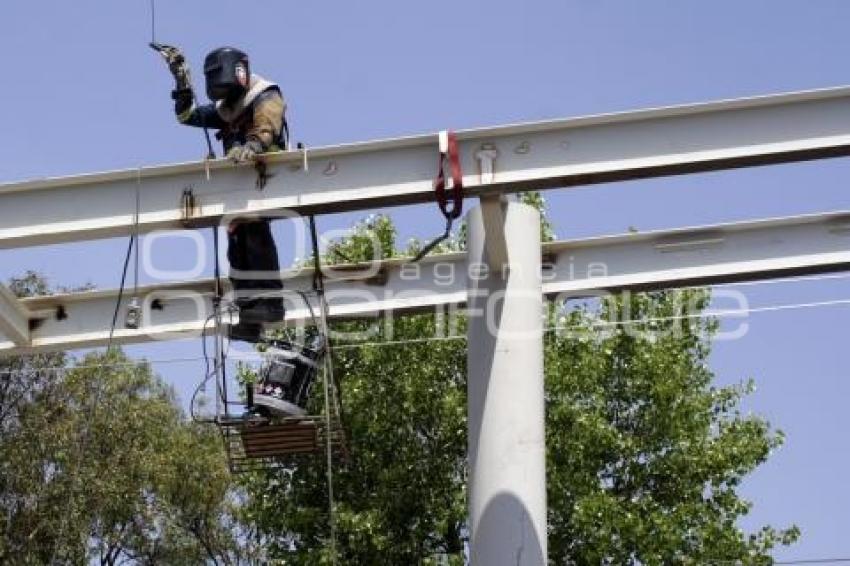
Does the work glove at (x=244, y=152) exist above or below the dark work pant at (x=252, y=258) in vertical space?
above

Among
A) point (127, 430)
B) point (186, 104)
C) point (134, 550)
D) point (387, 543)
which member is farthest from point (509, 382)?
point (134, 550)

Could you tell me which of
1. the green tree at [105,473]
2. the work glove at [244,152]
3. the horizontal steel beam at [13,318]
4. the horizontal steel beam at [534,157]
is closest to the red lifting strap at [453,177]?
the horizontal steel beam at [534,157]

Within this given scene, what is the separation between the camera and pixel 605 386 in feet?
84.1

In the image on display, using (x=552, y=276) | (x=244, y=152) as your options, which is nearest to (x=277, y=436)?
(x=244, y=152)

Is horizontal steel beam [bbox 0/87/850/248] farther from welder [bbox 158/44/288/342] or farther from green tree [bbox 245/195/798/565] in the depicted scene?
green tree [bbox 245/195/798/565]

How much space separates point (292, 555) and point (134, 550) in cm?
839

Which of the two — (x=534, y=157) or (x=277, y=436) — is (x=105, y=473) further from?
(x=534, y=157)

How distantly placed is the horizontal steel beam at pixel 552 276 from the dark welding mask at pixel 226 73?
1.28 meters

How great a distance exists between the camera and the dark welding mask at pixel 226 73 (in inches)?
381

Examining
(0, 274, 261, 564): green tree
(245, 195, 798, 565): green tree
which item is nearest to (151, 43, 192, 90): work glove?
(245, 195, 798, 565): green tree

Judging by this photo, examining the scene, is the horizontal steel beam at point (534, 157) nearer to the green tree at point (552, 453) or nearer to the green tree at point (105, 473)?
the green tree at point (552, 453)

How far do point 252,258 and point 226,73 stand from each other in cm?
112

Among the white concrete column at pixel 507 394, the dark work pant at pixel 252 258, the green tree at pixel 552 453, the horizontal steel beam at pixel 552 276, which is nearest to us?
the white concrete column at pixel 507 394

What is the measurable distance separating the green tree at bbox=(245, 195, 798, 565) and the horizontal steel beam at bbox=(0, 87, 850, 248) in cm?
1484
